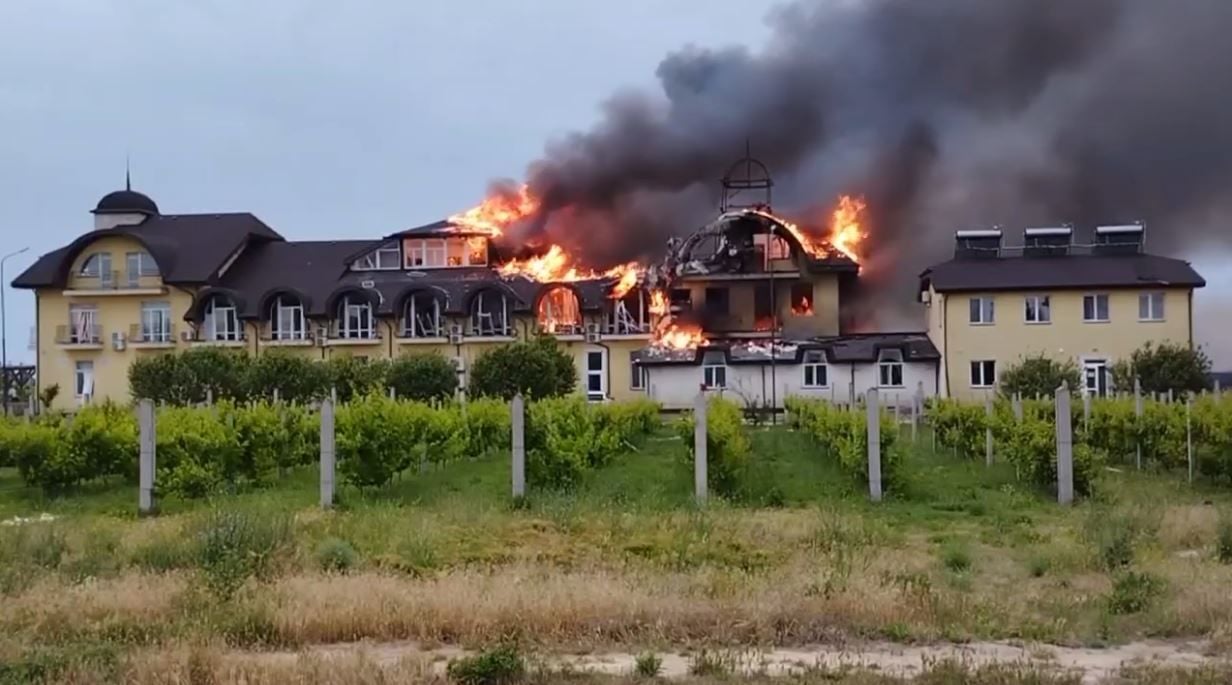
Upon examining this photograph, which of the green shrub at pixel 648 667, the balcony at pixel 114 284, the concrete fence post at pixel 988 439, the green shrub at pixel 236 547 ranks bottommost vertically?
the green shrub at pixel 648 667

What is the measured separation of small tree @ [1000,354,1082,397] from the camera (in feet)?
158

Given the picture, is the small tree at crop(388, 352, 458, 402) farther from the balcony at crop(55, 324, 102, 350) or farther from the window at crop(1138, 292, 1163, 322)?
the window at crop(1138, 292, 1163, 322)

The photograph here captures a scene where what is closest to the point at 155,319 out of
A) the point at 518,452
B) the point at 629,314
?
the point at 629,314

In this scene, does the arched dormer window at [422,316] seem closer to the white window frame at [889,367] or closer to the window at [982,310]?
the white window frame at [889,367]

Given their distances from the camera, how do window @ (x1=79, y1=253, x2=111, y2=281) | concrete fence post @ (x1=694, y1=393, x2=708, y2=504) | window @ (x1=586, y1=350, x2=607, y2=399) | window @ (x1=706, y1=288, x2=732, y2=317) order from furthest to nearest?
window @ (x1=79, y1=253, x2=111, y2=281), window @ (x1=706, y1=288, x2=732, y2=317), window @ (x1=586, y1=350, x2=607, y2=399), concrete fence post @ (x1=694, y1=393, x2=708, y2=504)

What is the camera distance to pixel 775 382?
54562mm

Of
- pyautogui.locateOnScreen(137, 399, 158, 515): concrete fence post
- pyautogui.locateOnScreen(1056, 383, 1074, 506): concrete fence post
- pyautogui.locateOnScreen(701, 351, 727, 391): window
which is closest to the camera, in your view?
pyautogui.locateOnScreen(1056, 383, 1074, 506): concrete fence post

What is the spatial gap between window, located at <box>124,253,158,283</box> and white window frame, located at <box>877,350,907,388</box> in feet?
111

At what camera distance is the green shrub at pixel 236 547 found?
36.0ft

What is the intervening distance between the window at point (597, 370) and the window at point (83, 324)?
2350 centimetres

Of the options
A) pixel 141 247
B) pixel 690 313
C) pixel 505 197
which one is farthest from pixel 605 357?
pixel 141 247

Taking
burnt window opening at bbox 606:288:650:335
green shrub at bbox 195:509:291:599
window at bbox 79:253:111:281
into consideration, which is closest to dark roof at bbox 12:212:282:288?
window at bbox 79:253:111:281

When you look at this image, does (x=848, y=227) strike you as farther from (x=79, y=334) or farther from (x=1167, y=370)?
(x=79, y=334)

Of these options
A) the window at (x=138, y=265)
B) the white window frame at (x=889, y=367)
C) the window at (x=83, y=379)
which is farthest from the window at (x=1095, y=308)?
the window at (x=83, y=379)
